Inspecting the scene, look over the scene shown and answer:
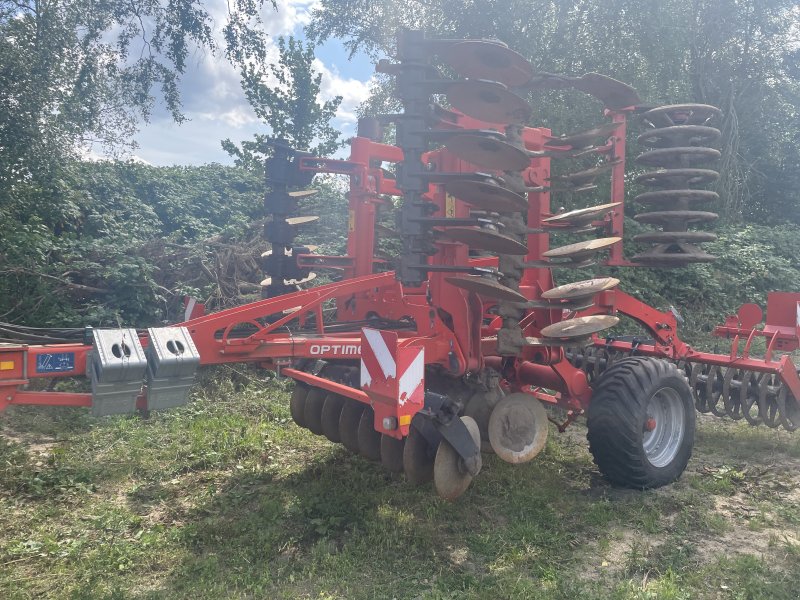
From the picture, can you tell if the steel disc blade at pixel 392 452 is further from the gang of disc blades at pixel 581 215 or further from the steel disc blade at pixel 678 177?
the steel disc blade at pixel 678 177

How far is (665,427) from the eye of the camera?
15.4ft

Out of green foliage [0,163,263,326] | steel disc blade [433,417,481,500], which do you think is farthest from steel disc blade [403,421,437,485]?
green foliage [0,163,263,326]

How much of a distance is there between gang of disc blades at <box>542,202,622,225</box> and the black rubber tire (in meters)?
1.10

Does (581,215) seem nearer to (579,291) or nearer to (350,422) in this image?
(579,291)

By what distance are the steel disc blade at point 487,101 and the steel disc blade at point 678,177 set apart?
4.48ft

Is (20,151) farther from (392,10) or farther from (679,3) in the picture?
(679,3)

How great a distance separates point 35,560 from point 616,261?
4457 mm

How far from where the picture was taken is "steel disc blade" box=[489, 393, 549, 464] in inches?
163

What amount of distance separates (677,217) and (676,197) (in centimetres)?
16

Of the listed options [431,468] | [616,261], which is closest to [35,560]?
[431,468]

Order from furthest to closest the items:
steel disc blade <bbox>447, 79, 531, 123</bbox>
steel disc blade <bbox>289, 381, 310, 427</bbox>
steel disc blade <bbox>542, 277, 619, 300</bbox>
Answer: steel disc blade <bbox>289, 381, 310, 427</bbox>
steel disc blade <bbox>542, 277, 619, 300</bbox>
steel disc blade <bbox>447, 79, 531, 123</bbox>

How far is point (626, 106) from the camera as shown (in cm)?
491

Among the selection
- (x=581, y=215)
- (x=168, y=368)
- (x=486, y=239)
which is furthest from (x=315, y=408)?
(x=581, y=215)

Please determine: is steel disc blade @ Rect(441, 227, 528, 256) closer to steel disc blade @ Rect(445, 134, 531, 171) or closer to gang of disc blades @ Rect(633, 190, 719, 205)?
steel disc blade @ Rect(445, 134, 531, 171)
